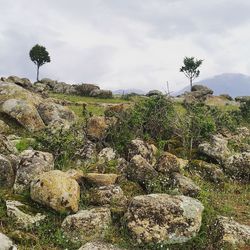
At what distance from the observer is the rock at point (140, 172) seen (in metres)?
15.8

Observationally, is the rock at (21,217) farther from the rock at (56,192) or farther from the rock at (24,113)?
the rock at (24,113)

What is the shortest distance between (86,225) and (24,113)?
520 inches

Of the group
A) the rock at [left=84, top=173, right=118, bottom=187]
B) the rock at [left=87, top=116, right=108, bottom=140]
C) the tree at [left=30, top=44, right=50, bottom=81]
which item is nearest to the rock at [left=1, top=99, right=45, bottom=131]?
the rock at [left=87, top=116, right=108, bottom=140]

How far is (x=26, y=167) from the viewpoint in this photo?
14.6 metres

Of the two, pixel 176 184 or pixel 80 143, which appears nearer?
pixel 176 184

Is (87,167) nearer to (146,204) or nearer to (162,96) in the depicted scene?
(146,204)

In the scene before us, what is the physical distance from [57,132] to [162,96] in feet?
29.8

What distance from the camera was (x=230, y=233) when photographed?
1255 centimetres

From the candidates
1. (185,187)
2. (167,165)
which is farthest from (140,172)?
(185,187)

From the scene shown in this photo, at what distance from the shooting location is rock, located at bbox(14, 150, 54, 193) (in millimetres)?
14180

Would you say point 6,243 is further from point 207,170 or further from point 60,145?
point 207,170

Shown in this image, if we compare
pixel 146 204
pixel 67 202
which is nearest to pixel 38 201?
pixel 67 202

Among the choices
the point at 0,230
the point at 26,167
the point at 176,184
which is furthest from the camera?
the point at 176,184

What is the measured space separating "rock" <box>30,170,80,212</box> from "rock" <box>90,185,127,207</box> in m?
0.62
